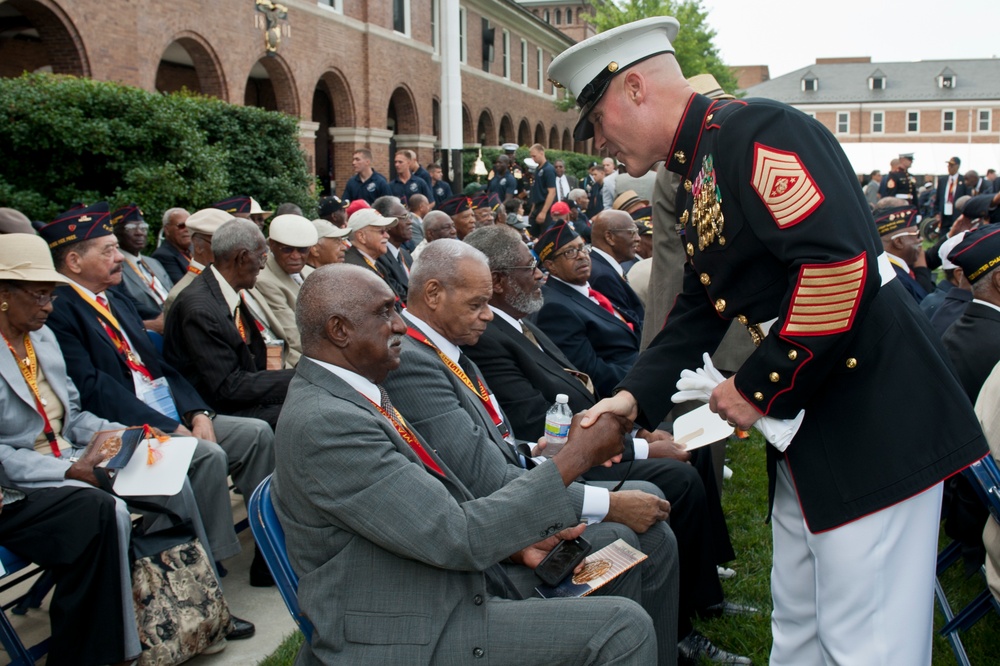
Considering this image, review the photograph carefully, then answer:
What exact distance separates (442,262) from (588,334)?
6.89 ft

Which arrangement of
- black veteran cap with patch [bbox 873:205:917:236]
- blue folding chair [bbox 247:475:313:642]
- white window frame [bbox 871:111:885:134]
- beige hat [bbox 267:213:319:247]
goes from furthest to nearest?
white window frame [bbox 871:111:885:134]
black veteran cap with patch [bbox 873:205:917:236]
beige hat [bbox 267:213:319:247]
blue folding chair [bbox 247:475:313:642]

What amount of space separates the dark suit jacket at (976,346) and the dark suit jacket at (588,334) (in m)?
1.82

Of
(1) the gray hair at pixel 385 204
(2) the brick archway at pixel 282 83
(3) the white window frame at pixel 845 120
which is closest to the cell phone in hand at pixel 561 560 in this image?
(1) the gray hair at pixel 385 204

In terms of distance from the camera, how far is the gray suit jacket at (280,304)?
5.86m

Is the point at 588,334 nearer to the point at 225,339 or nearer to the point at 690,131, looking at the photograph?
the point at 225,339

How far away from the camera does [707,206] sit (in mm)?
2240

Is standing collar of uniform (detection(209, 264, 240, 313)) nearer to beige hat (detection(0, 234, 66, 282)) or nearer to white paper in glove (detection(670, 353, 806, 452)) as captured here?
beige hat (detection(0, 234, 66, 282))

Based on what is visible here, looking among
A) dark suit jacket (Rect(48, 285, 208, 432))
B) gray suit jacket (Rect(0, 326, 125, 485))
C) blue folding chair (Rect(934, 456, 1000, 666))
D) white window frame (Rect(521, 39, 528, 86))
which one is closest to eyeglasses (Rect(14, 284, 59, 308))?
gray suit jacket (Rect(0, 326, 125, 485))

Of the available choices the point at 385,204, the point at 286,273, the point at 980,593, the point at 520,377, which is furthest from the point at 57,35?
the point at 980,593

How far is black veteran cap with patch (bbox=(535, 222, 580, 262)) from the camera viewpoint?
17.6ft

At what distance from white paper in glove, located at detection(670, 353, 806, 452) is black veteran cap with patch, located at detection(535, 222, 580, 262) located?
2.83 meters

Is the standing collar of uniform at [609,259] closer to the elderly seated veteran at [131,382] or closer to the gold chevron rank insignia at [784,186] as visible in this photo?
the elderly seated veteran at [131,382]

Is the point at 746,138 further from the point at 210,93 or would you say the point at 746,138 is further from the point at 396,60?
the point at 396,60

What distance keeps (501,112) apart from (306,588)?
119ft
